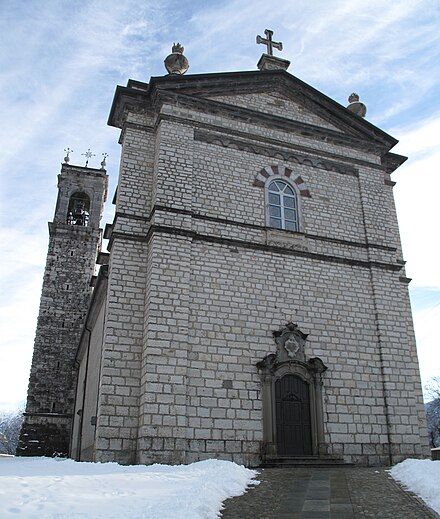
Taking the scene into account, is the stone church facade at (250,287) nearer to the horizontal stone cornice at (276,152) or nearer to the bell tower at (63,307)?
the horizontal stone cornice at (276,152)

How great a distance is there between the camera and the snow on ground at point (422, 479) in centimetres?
666

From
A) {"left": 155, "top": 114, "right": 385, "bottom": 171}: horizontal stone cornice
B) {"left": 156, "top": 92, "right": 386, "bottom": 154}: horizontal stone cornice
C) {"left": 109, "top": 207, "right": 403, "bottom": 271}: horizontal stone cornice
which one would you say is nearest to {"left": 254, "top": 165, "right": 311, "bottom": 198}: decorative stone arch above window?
{"left": 155, "top": 114, "right": 385, "bottom": 171}: horizontal stone cornice

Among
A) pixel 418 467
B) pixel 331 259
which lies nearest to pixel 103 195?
pixel 331 259

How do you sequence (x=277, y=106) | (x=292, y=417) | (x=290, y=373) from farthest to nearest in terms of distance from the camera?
(x=277, y=106)
(x=290, y=373)
(x=292, y=417)

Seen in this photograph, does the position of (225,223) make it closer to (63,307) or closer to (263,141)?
(263,141)

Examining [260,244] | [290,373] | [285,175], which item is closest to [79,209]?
[285,175]

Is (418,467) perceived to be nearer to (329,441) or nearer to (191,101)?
(329,441)

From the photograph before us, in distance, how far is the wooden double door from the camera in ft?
40.7

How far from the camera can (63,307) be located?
1235 inches

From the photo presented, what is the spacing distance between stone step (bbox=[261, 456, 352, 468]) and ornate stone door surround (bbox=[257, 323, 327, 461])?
0.91 feet

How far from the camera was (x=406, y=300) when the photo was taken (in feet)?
54.6

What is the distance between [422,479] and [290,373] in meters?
5.13

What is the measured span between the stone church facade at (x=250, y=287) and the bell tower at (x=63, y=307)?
15.6 metres

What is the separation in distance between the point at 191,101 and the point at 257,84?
8.19 ft
